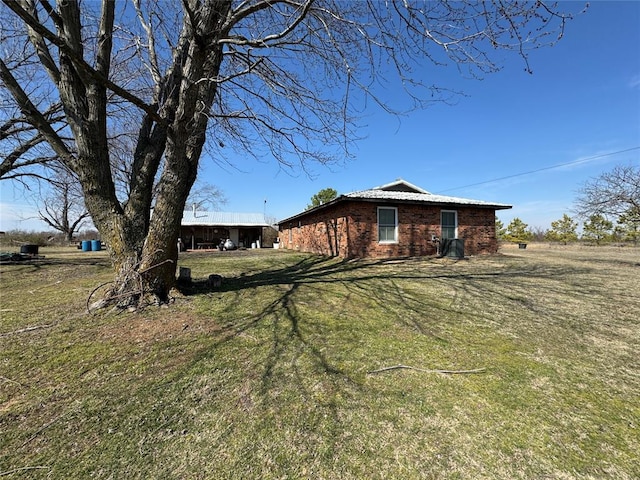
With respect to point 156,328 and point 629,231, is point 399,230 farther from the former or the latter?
point 629,231

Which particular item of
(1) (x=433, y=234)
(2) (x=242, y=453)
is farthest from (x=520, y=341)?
(1) (x=433, y=234)

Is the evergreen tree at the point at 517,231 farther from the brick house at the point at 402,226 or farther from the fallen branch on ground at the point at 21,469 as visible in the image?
the fallen branch on ground at the point at 21,469

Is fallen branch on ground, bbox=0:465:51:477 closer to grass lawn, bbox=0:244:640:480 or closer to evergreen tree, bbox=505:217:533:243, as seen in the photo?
grass lawn, bbox=0:244:640:480

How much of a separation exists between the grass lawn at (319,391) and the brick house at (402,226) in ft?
21.4

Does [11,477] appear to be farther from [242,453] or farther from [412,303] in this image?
[412,303]

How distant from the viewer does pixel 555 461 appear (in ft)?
5.80

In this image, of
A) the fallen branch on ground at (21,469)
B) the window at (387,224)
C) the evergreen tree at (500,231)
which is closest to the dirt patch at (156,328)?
the fallen branch on ground at (21,469)

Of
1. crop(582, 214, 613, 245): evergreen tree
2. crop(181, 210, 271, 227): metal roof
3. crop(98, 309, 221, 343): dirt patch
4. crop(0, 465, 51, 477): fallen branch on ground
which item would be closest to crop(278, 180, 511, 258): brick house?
crop(98, 309, 221, 343): dirt patch

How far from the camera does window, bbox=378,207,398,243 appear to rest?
37.9 ft

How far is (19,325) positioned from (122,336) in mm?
1820

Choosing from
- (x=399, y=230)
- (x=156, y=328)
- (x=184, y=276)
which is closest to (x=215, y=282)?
(x=184, y=276)

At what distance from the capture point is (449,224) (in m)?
12.8

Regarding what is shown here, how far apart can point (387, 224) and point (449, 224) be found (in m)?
3.30

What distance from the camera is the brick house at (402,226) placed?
36.6 feet
